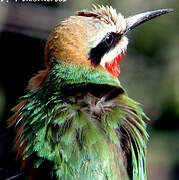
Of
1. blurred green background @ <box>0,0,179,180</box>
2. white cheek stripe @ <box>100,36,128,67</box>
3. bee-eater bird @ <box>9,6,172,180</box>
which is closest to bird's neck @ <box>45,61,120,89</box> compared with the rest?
bee-eater bird @ <box>9,6,172,180</box>

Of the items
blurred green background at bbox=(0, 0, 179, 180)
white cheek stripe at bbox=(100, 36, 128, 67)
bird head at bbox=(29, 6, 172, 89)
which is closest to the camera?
bird head at bbox=(29, 6, 172, 89)

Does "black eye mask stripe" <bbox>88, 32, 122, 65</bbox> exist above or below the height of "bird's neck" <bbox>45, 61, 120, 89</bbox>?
above

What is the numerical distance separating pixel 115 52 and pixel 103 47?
15 cm

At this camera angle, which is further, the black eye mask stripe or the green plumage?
the black eye mask stripe

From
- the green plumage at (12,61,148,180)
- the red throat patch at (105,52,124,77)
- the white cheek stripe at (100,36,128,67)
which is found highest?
the white cheek stripe at (100,36,128,67)

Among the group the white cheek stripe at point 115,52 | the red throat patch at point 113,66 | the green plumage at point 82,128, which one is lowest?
the green plumage at point 82,128

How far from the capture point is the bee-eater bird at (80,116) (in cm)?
244

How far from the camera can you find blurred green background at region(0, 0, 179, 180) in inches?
201

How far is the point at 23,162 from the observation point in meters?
2.67

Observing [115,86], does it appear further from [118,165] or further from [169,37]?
[169,37]

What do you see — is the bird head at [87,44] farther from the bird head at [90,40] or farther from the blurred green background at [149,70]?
the blurred green background at [149,70]

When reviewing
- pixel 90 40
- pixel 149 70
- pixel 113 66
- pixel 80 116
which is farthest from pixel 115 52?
pixel 149 70

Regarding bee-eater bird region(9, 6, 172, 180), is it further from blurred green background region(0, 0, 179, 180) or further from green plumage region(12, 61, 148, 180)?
blurred green background region(0, 0, 179, 180)

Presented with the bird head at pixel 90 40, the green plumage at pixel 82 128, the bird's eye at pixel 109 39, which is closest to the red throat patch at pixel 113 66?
the bird head at pixel 90 40
